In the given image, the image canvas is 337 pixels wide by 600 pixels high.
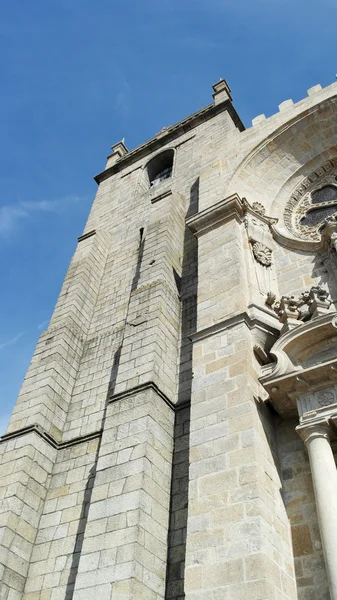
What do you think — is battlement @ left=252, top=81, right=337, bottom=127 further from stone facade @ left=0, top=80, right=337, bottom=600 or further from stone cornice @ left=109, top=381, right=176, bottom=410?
stone cornice @ left=109, top=381, right=176, bottom=410

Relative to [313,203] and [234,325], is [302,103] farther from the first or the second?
[234,325]

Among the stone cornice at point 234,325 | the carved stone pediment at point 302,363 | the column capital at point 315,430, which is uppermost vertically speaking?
the stone cornice at point 234,325

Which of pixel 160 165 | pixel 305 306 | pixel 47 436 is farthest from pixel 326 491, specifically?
pixel 160 165

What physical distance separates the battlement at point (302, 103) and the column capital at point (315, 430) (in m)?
9.08

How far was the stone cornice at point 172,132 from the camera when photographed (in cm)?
1797

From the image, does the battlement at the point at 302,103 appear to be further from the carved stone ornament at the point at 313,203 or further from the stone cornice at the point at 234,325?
the stone cornice at the point at 234,325

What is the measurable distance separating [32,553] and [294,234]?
766 centimetres

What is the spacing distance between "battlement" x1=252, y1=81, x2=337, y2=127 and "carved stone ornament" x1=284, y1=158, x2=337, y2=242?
5.62 feet

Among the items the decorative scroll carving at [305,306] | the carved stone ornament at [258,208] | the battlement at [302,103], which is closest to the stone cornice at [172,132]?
the battlement at [302,103]

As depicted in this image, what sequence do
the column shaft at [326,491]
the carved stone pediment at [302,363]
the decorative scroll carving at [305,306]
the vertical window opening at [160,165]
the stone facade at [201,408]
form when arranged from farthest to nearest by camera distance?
the vertical window opening at [160,165] → the decorative scroll carving at [305,306] → the carved stone pediment at [302,363] → the stone facade at [201,408] → the column shaft at [326,491]

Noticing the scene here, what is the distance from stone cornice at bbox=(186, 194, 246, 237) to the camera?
10.7 meters

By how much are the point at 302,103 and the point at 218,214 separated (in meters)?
4.90

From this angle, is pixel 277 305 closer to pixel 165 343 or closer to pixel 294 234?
pixel 165 343

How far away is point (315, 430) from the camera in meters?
6.74
